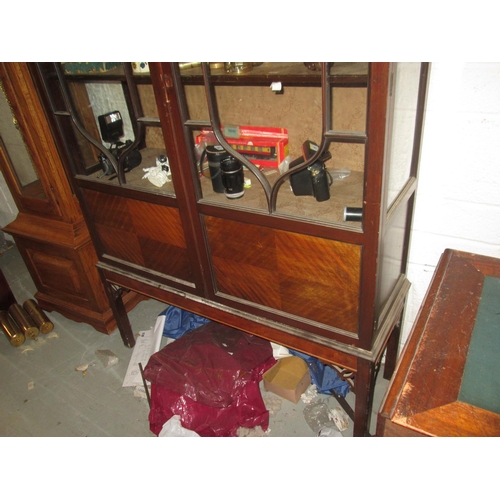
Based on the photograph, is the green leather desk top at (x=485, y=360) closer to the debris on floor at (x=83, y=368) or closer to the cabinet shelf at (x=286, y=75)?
the cabinet shelf at (x=286, y=75)

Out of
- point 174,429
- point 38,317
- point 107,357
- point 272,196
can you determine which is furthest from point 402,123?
point 38,317

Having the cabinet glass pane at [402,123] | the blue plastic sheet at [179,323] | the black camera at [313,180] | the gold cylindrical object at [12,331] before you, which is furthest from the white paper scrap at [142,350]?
the cabinet glass pane at [402,123]

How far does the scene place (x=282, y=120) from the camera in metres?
1.67

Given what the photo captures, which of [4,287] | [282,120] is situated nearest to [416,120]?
[282,120]

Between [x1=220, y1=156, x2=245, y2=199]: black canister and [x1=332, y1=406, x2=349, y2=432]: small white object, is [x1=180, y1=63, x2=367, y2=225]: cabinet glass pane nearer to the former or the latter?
[x1=220, y1=156, x2=245, y2=199]: black canister

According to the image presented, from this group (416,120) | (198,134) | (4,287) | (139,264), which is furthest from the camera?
(4,287)

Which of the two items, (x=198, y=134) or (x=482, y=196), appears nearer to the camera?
(x=482, y=196)

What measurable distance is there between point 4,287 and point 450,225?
2686 millimetres

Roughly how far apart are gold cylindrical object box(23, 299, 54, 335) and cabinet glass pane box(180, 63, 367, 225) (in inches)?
63.2

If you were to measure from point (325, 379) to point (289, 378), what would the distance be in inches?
7.0

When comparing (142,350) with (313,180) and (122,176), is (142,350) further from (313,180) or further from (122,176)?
(313,180)

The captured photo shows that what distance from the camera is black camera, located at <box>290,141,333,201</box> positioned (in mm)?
1314
